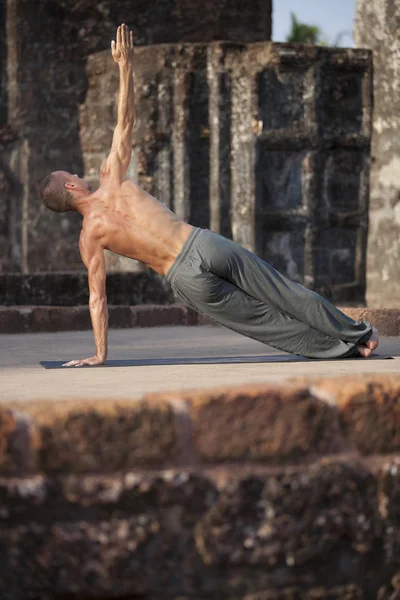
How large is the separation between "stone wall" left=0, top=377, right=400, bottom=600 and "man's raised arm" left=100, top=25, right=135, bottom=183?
2.62 m

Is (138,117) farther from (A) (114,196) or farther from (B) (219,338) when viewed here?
(A) (114,196)

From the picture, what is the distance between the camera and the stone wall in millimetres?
3068

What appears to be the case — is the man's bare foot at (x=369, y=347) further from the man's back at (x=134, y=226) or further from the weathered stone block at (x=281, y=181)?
the weathered stone block at (x=281, y=181)

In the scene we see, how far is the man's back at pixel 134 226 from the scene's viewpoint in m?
5.62

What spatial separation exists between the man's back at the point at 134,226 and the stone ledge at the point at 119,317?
275 cm

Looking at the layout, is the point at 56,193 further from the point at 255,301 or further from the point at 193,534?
the point at 193,534

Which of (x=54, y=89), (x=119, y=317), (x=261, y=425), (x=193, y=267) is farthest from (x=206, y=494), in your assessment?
(x=54, y=89)

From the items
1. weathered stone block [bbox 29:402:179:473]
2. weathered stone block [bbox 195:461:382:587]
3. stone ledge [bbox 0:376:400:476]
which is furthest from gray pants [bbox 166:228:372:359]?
weathered stone block [bbox 29:402:179:473]

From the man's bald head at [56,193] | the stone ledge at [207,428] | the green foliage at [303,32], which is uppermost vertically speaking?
the green foliage at [303,32]

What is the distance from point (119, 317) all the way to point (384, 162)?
2.99m

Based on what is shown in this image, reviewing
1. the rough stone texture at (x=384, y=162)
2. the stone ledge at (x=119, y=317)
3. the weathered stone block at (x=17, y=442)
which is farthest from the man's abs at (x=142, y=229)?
the rough stone texture at (x=384, y=162)

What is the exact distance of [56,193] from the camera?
567 centimetres

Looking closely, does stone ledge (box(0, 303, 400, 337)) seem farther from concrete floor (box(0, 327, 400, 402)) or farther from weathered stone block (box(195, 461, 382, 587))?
weathered stone block (box(195, 461, 382, 587))

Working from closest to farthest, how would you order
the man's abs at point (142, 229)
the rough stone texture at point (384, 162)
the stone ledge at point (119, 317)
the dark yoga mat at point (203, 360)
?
the dark yoga mat at point (203, 360)
the man's abs at point (142, 229)
the stone ledge at point (119, 317)
the rough stone texture at point (384, 162)
